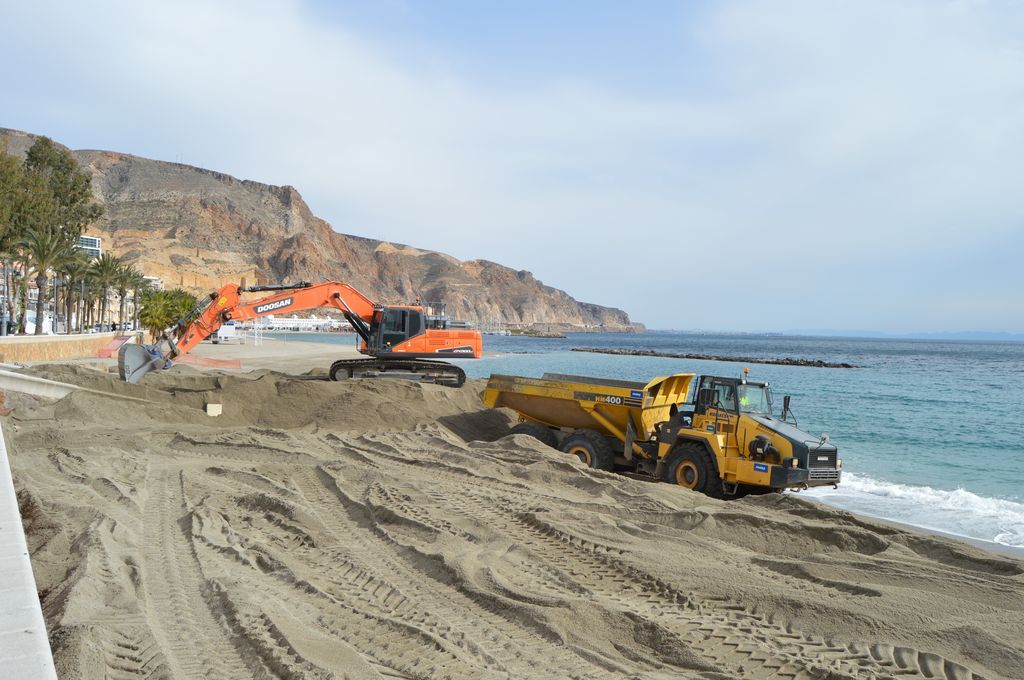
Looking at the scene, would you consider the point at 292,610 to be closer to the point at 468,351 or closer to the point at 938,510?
the point at 938,510

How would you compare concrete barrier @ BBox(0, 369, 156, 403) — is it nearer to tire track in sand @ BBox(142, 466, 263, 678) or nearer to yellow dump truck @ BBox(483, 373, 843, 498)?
yellow dump truck @ BBox(483, 373, 843, 498)

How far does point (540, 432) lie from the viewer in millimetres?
14555

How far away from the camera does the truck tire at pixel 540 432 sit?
14461mm

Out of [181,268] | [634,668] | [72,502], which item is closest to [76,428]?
[72,502]

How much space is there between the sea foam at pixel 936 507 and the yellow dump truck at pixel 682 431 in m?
2.17

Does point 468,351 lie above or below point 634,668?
above

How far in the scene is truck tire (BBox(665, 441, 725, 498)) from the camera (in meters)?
11.8

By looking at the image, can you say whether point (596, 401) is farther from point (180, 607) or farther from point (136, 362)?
point (136, 362)

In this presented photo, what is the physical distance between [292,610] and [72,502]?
460cm

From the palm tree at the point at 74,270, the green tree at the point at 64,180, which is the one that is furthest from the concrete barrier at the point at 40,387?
the green tree at the point at 64,180

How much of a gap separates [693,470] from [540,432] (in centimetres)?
351

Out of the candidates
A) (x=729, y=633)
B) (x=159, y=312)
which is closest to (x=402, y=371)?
(x=729, y=633)

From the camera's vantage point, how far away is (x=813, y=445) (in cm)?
1118

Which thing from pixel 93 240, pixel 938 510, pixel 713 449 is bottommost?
pixel 938 510
